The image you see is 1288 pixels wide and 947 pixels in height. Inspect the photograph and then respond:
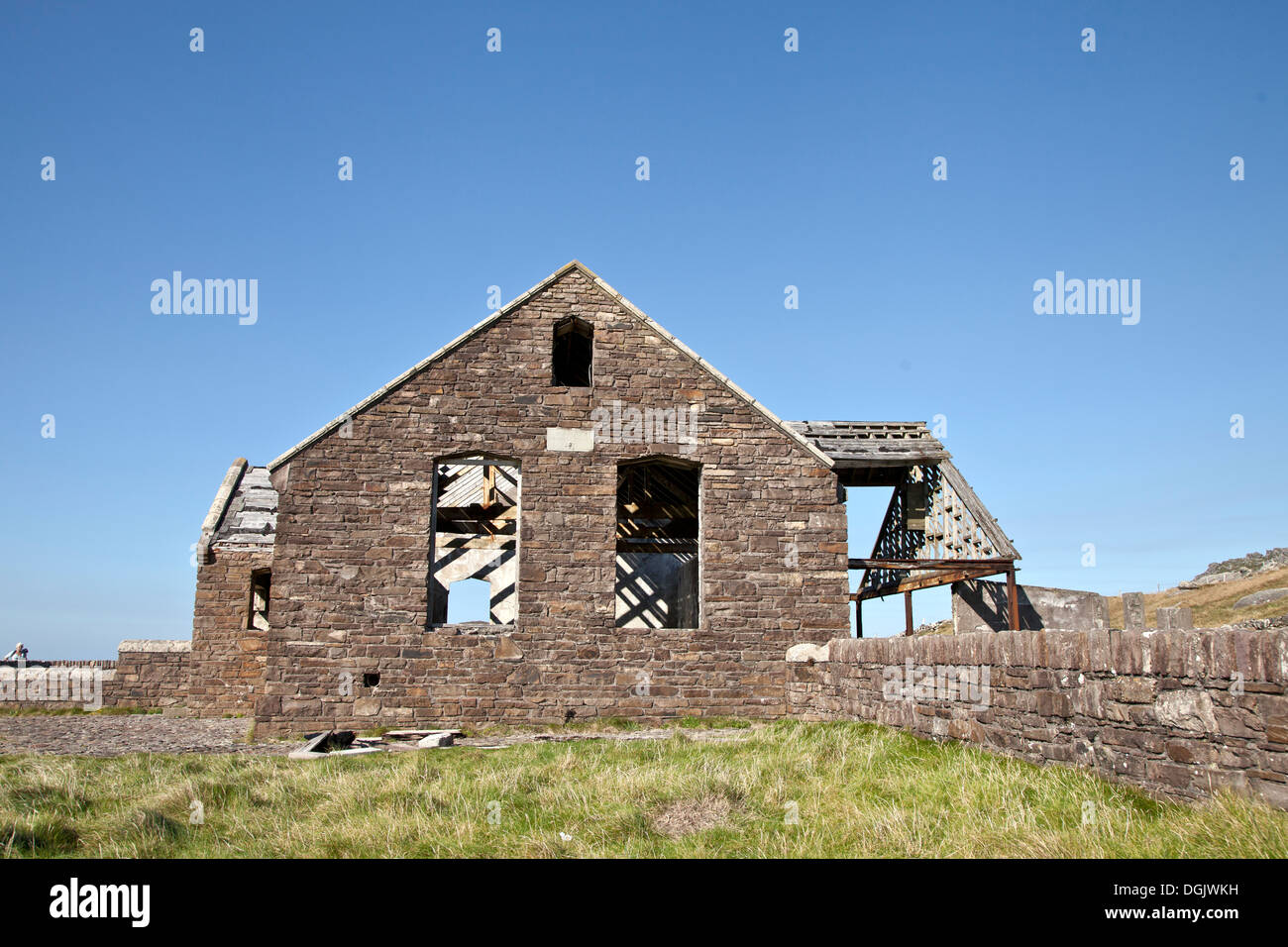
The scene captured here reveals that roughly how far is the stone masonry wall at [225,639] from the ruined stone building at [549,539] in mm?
4258

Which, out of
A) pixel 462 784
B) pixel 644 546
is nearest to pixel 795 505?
pixel 644 546

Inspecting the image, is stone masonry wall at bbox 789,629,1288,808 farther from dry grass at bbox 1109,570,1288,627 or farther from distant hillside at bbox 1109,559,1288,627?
dry grass at bbox 1109,570,1288,627

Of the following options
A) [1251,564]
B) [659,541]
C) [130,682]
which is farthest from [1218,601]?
[130,682]

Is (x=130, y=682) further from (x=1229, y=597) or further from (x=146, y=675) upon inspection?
(x=1229, y=597)

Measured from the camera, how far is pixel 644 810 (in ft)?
20.2

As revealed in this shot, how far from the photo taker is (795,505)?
14.0 metres

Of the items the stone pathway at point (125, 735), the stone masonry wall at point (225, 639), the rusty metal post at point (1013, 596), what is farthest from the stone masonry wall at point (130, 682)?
the rusty metal post at point (1013, 596)

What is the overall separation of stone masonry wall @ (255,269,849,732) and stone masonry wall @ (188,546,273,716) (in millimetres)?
5193

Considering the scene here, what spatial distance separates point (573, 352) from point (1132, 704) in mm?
12302

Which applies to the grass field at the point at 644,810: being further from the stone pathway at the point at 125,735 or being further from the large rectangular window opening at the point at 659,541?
the large rectangular window opening at the point at 659,541

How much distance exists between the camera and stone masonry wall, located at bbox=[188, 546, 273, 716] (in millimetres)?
17562

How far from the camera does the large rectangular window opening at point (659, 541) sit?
17594 millimetres

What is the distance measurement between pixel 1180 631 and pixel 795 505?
874cm

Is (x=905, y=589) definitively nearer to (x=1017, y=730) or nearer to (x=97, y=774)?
(x=1017, y=730)
